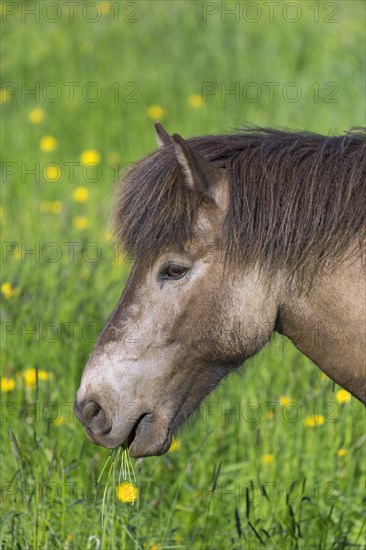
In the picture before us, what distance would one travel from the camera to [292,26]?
29.6ft

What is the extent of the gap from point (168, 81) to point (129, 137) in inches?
38.8

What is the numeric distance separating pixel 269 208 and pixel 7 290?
2.13 m

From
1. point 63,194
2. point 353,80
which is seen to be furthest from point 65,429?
point 353,80

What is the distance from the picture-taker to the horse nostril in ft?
9.20

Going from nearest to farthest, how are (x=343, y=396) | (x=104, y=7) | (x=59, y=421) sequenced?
(x=343, y=396) < (x=59, y=421) < (x=104, y=7)

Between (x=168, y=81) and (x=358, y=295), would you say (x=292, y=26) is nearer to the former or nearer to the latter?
(x=168, y=81)

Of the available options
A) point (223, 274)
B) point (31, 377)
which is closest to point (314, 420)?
point (31, 377)

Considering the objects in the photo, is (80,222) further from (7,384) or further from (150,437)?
(150,437)

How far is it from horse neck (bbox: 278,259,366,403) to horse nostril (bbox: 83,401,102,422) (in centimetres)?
59

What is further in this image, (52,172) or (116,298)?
(52,172)

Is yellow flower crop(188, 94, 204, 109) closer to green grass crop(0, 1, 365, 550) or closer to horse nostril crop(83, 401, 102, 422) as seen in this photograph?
green grass crop(0, 1, 365, 550)

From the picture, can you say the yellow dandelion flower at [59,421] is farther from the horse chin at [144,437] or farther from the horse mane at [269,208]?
the horse mane at [269,208]

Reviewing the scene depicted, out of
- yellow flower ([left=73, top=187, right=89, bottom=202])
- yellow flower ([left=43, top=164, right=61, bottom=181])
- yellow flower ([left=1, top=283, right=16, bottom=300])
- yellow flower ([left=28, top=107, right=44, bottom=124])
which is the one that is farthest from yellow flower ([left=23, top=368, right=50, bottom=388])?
yellow flower ([left=28, top=107, right=44, bottom=124])

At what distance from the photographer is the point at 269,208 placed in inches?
109
